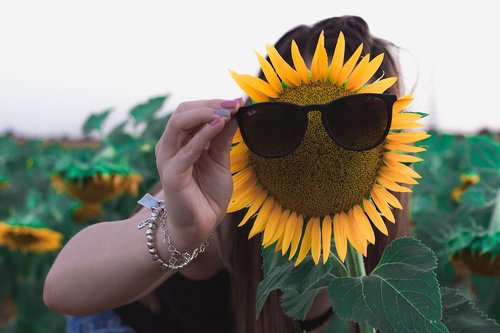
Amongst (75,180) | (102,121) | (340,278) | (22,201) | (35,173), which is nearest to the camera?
(340,278)

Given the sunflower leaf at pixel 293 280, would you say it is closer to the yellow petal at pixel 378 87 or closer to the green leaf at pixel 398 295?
the green leaf at pixel 398 295

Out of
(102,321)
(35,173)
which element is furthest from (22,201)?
(102,321)

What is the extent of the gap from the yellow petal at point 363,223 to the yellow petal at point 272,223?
0.22ft

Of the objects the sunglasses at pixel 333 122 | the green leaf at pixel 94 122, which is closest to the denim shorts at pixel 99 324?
the sunglasses at pixel 333 122

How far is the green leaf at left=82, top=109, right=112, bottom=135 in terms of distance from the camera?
232 cm

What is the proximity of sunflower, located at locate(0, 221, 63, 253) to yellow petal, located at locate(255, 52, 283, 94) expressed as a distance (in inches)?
59.1

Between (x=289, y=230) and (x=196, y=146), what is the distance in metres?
0.12

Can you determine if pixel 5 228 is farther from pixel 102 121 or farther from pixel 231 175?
pixel 231 175

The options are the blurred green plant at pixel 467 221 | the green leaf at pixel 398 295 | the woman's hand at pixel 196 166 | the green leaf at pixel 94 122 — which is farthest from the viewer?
the green leaf at pixel 94 122

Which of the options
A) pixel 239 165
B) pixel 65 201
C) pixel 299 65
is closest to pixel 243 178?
pixel 239 165

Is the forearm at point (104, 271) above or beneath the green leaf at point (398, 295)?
beneath

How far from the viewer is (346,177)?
50 cm

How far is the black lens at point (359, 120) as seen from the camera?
1.55 ft

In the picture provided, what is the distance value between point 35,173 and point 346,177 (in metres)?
2.71
